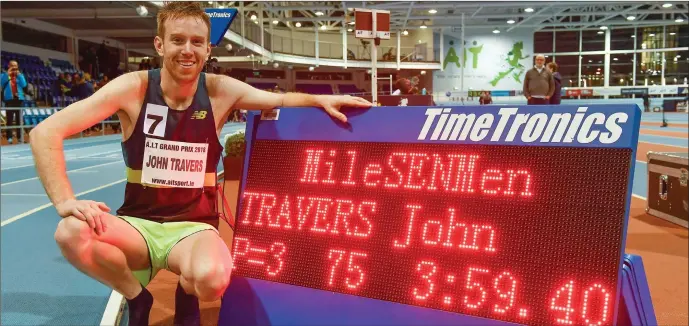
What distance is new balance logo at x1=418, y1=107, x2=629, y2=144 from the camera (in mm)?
2070

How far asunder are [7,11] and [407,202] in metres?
23.6

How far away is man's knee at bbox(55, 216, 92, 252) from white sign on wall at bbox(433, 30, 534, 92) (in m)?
33.0

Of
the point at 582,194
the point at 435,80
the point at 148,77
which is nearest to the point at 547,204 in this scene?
the point at 582,194

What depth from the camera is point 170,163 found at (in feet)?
8.86

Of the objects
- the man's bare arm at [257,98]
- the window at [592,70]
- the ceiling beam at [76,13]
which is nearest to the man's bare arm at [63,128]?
the man's bare arm at [257,98]

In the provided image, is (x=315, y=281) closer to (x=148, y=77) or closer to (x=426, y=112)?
(x=426, y=112)

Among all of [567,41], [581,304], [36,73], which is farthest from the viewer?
[567,41]

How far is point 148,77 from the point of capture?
2.79 meters

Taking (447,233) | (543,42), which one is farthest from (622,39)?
(447,233)

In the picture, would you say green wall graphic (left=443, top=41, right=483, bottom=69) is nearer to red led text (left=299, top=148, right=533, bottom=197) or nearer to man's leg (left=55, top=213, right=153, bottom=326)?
red led text (left=299, top=148, right=533, bottom=197)

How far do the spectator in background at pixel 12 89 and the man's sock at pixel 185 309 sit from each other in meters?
15.8

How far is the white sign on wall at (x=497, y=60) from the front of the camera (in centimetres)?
3359

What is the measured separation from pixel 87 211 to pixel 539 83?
12.4 m

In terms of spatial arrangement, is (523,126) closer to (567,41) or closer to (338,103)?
(338,103)
